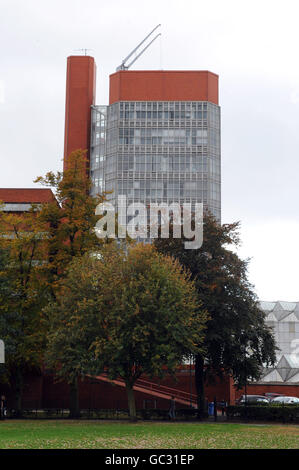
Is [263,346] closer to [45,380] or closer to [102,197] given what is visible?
[102,197]

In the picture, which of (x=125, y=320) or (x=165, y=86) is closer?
(x=125, y=320)

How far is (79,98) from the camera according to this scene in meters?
148

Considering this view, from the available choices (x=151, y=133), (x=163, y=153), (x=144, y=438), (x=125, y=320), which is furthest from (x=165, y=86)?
(x=144, y=438)

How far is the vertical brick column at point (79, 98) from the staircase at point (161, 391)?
298 feet

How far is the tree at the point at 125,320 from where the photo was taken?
39.6m

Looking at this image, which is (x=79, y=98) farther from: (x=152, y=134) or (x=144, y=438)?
(x=144, y=438)

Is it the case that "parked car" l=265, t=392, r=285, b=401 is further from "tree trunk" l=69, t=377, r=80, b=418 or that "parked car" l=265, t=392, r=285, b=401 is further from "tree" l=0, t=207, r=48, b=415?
"tree" l=0, t=207, r=48, b=415

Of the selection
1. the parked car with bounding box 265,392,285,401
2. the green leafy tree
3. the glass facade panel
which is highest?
the glass facade panel

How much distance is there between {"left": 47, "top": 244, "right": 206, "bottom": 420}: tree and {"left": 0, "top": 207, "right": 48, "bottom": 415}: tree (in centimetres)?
501

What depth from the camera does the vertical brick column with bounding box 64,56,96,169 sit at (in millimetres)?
146625

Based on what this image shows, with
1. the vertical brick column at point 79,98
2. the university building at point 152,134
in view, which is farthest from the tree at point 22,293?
the vertical brick column at point 79,98

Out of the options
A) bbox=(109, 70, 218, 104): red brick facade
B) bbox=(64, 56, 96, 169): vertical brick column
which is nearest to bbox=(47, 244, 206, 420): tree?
bbox=(109, 70, 218, 104): red brick facade

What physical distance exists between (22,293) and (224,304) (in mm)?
14727

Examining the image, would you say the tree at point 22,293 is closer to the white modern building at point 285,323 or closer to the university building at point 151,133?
the white modern building at point 285,323
